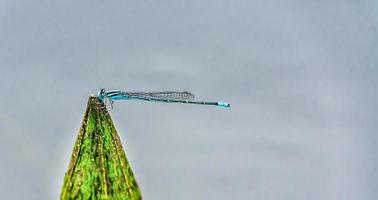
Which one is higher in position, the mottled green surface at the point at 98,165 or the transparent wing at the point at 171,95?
the transparent wing at the point at 171,95

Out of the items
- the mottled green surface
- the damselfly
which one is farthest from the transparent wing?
the mottled green surface

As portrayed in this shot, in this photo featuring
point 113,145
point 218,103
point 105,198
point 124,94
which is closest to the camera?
point 105,198

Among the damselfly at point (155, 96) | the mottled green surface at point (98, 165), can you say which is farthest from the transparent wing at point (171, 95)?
the mottled green surface at point (98, 165)

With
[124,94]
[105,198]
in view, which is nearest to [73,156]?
[105,198]

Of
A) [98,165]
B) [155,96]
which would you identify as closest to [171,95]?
[155,96]

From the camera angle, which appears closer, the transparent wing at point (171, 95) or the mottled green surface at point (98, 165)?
the mottled green surface at point (98, 165)

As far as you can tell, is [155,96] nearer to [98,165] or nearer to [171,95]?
[171,95]

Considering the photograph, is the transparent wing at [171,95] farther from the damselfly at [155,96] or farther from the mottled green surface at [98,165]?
the mottled green surface at [98,165]

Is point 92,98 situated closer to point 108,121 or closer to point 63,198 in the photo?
point 108,121
